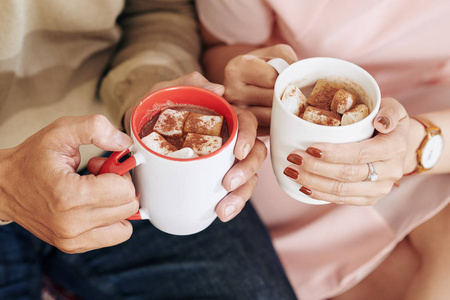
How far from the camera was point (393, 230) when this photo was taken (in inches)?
42.1

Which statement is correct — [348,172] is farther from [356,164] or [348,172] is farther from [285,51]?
[285,51]

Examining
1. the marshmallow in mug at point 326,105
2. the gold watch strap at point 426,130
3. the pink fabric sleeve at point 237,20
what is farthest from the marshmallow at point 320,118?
the pink fabric sleeve at point 237,20

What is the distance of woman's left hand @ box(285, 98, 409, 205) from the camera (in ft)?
2.37

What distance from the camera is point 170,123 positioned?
2.44 ft

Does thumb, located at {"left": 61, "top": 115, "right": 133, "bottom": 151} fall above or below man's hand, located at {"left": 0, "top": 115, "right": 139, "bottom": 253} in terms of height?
above

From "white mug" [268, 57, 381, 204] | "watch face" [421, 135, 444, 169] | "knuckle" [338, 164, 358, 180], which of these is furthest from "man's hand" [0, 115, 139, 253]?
"watch face" [421, 135, 444, 169]

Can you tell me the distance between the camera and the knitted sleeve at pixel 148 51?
1.14 metres

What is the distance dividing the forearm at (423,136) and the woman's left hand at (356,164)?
0.34ft

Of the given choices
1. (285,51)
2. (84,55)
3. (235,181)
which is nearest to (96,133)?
(235,181)

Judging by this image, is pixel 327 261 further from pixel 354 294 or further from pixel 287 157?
pixel 287 157

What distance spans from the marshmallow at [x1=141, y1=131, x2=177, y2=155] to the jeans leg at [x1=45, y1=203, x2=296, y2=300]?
Answer: 1.66ft

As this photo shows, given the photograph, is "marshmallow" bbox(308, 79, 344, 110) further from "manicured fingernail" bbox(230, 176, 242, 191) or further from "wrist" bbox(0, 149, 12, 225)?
"wrist" bbox(0, 149, 12, 225)

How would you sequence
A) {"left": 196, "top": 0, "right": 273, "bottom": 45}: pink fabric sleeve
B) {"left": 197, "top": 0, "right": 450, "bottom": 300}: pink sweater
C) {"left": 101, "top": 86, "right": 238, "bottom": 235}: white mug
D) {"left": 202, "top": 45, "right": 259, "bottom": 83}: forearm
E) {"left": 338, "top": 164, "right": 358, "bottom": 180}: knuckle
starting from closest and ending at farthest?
{"left": 101, "top": 86, "right": 238, "bottom": 235}: white mug
{"left": 338, "top": 164, "right": 358, "bottom": 180}: knuckle
{"left": 197, "top": 0, "right": 450, "bottom": 300}: pink sweater
{"left": 196, "top": 0, "right": 273, "bottom": 45}: pink fabric sleeve
{"left": 202, "top": 45, "right": 259, "bottom": 83}: forearm

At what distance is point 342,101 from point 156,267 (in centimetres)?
66
